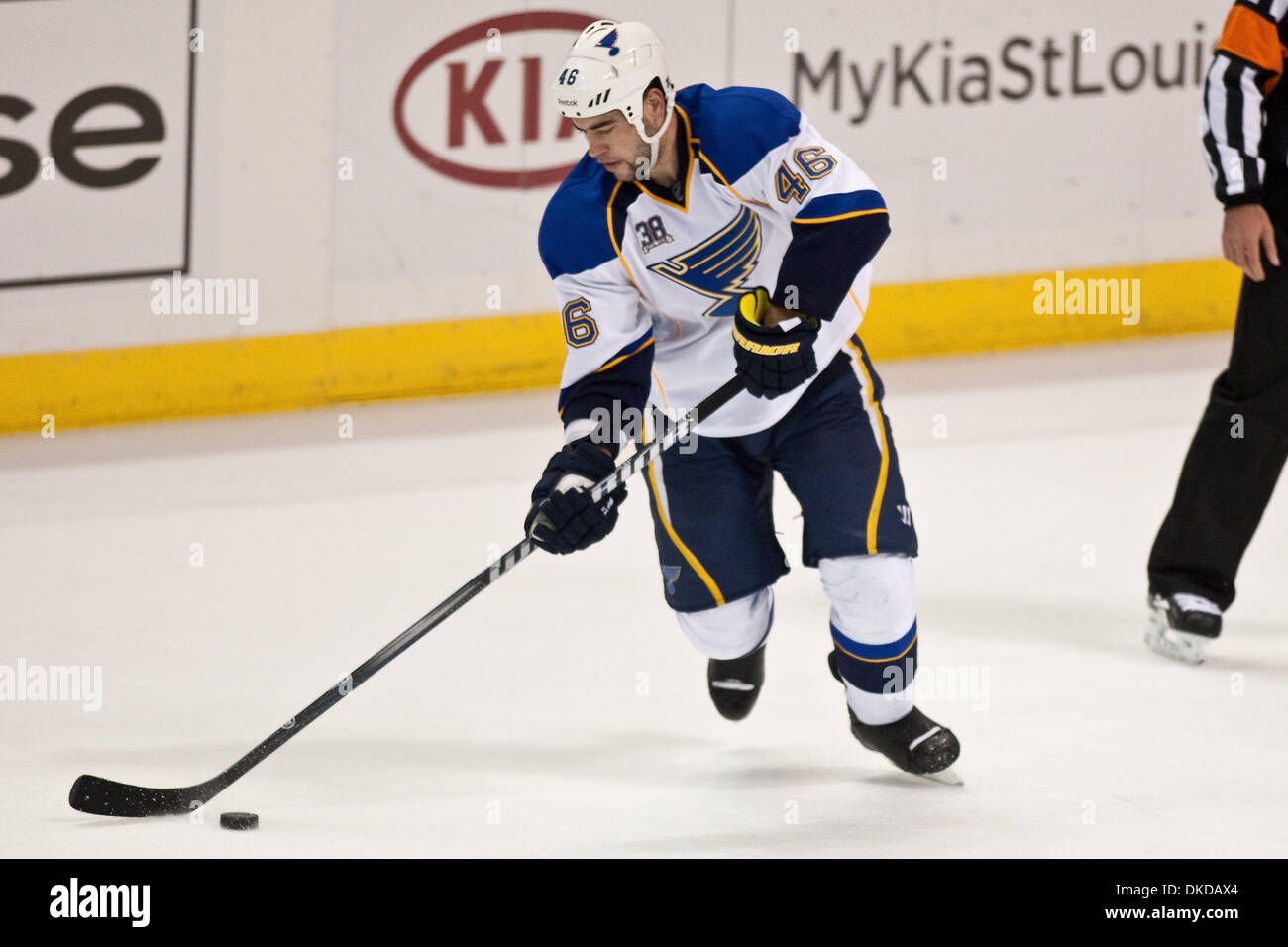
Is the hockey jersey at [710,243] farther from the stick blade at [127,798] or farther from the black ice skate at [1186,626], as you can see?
the black ice skate at [1186,626]

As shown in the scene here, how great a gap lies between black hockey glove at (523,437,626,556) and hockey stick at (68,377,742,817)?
0.03m

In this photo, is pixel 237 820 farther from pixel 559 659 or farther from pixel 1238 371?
pixel 1238 371

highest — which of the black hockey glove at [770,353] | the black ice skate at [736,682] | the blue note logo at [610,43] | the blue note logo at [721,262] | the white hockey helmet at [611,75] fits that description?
the blue note logo at [610,43]

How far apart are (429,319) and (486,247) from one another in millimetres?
286

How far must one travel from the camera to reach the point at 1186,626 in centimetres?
414

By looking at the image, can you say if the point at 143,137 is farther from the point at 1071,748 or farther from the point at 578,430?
the point at 1071,748

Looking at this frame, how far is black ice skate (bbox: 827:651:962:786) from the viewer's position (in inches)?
136

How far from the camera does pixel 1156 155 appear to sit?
698 cm

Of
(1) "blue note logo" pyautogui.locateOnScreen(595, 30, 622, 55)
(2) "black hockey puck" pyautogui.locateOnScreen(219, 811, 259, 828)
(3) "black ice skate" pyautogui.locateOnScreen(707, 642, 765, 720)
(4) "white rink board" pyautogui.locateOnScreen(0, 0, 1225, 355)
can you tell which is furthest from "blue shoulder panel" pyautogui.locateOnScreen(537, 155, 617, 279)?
(4) "white rink board" pyautogui.locateOnScreen(0, 0, 1225, 355)

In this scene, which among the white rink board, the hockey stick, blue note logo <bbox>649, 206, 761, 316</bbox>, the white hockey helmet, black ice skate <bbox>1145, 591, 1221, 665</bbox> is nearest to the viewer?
the white hockey helmet

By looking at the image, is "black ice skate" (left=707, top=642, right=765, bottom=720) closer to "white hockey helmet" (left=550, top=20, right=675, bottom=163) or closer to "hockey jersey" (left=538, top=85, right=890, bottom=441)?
"hockey jersey" (left=538, top=85, right=890, bottom=441)

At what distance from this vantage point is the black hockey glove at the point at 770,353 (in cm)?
326

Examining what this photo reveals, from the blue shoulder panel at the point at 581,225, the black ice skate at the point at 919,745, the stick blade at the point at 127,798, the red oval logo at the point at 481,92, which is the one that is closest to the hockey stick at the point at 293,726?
the stick blade at the point at 127,798

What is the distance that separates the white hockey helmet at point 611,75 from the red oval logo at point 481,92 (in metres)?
3.16
